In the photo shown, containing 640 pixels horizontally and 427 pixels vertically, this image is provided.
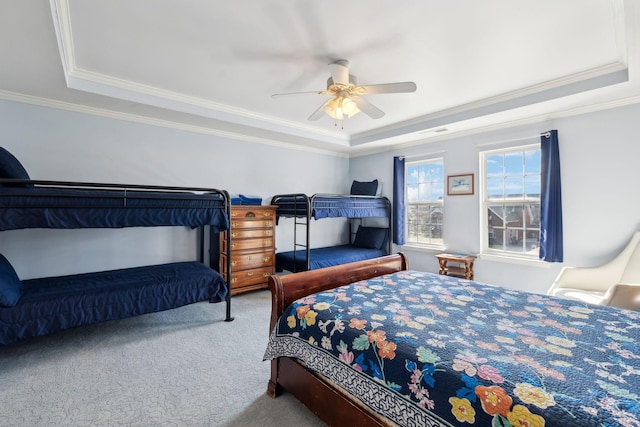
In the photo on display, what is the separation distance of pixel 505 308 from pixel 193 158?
4054 mm

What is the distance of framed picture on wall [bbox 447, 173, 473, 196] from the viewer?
4367 mm

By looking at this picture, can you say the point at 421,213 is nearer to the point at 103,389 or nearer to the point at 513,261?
the point at 513,261

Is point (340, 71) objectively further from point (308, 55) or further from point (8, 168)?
point (8, 168)

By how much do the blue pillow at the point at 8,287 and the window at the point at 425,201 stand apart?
502 centimetres

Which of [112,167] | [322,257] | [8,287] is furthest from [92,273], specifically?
[322,257]

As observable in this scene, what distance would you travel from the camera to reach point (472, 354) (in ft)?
4.04

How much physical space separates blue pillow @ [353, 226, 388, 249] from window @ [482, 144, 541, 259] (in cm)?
167

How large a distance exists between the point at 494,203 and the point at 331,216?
240 centimetres

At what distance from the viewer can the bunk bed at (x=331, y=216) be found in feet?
14.0

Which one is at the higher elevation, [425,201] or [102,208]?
[425,201]

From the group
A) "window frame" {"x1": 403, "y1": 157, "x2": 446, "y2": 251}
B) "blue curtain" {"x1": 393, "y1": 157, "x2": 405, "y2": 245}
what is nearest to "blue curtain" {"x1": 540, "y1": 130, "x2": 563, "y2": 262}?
"window frame" {"x1": 403, "y1": 157, "x2": 446, "y2": 251}

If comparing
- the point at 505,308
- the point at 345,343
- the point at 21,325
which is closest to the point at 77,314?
the point at 21,325

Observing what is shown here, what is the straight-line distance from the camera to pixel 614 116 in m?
3.18

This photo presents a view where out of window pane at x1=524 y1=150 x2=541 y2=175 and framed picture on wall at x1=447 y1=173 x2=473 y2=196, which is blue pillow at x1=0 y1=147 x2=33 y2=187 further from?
window pane at x1=524 y1=150 x2=541 y2=175
